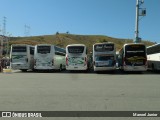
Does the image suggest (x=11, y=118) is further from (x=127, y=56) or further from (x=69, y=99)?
(x=127, y=56)

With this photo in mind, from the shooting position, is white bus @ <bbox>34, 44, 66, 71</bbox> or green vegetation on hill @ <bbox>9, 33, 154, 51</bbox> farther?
green vegetation on hill @ <bbox>9, 33, 154, 51</bbox>

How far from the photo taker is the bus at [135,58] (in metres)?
31.9

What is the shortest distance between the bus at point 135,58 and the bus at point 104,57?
118 cm

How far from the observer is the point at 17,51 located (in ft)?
121

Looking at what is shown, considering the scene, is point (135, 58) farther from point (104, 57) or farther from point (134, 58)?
point (104, 57)

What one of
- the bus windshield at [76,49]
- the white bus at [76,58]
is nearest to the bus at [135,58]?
the white bus at [76,58]

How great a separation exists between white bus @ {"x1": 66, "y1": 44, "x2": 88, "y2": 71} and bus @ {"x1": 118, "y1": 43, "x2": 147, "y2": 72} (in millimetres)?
4328

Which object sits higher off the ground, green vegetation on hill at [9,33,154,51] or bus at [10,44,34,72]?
green vegetation on hill at [9,33,154,51]

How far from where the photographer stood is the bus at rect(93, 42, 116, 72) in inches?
1283

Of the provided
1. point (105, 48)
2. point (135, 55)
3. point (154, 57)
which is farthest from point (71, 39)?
point (135, 55)

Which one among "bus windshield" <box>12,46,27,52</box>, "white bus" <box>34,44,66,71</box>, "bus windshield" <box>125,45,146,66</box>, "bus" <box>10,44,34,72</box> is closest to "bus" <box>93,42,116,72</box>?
"bus windshield" <box>125,45,146,66</box>

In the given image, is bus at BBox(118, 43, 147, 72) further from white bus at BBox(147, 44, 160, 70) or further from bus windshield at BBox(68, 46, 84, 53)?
bus windshield at BBox(68, 46, 84, 53)

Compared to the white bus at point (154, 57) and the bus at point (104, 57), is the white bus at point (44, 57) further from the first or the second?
the white bus at point (154, 57)

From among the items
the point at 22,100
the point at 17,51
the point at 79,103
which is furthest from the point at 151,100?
the point at 17,51
